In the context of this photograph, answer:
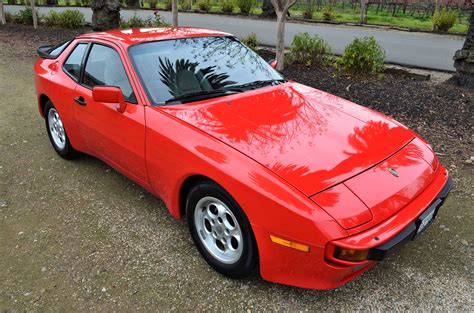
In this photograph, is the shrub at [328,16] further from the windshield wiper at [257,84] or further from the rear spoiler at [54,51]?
the windshield wiper at [257,84]

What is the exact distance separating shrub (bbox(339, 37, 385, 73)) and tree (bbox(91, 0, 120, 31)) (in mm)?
6619

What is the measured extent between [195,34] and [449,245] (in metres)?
2.89

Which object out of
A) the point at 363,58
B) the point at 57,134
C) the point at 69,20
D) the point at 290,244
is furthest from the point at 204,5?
the point at 290,244

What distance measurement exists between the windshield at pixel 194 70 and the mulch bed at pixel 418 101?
2368 millimetres

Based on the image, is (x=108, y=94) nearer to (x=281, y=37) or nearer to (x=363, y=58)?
(x=281, y=37)

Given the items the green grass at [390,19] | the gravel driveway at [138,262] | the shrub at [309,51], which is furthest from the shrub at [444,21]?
the gravel driveway at [138,262]

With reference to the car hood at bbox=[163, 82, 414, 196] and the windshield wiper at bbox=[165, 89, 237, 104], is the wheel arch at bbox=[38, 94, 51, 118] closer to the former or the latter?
the windshield wiper at bbox=[165, 89, 237, 104]

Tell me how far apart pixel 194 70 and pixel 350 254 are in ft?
6.60

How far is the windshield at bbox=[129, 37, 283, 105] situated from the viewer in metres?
3.21

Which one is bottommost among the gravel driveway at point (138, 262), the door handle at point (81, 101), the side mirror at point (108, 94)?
the gravel driveway at point (138, 262)

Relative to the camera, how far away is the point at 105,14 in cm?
1059

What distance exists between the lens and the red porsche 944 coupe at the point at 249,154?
224 cm

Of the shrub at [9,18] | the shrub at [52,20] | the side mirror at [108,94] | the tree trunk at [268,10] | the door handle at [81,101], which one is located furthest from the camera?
the tree trunk at [268,10]

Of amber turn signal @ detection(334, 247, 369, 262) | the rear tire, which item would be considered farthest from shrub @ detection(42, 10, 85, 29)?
amber turn signal @ detection(334, 247, 369, 262)
